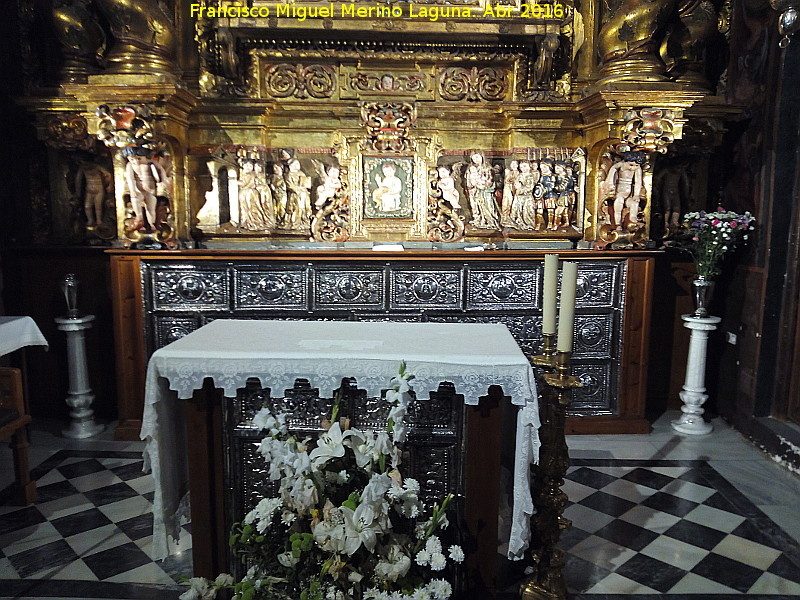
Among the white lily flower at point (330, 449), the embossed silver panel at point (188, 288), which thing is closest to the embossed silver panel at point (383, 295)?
the embossed silver panel at point (188, 288)

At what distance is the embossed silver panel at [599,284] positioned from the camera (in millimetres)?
5031

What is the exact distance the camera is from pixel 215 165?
17.9ft

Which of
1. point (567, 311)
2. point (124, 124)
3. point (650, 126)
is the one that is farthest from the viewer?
point (650, 126)

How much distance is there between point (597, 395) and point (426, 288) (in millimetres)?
1857

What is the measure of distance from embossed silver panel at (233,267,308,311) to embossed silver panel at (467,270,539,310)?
4.88 ft

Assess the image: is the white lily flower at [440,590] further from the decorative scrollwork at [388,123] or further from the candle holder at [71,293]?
the candle holder at [71,293]

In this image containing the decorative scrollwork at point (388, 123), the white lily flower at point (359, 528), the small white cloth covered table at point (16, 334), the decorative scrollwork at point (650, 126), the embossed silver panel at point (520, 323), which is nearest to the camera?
the white lily flower at point (359, 528)

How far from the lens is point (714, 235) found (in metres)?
4.97

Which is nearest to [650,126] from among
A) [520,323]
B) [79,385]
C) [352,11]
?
[520,323]

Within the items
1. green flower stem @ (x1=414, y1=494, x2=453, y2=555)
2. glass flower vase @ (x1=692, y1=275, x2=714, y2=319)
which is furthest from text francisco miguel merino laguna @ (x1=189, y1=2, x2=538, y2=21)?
green flower stem @ (x1=414, y1=494, x2=453, y2=555)

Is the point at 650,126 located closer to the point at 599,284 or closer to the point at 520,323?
the point at 599,284

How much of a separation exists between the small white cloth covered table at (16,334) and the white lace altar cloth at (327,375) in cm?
178

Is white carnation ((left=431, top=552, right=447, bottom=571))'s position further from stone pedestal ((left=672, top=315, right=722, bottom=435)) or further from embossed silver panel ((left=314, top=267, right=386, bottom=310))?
stone pedestal ((left=672, top=315, right=722, bottom=435))

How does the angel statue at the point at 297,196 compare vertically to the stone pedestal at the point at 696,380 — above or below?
above
